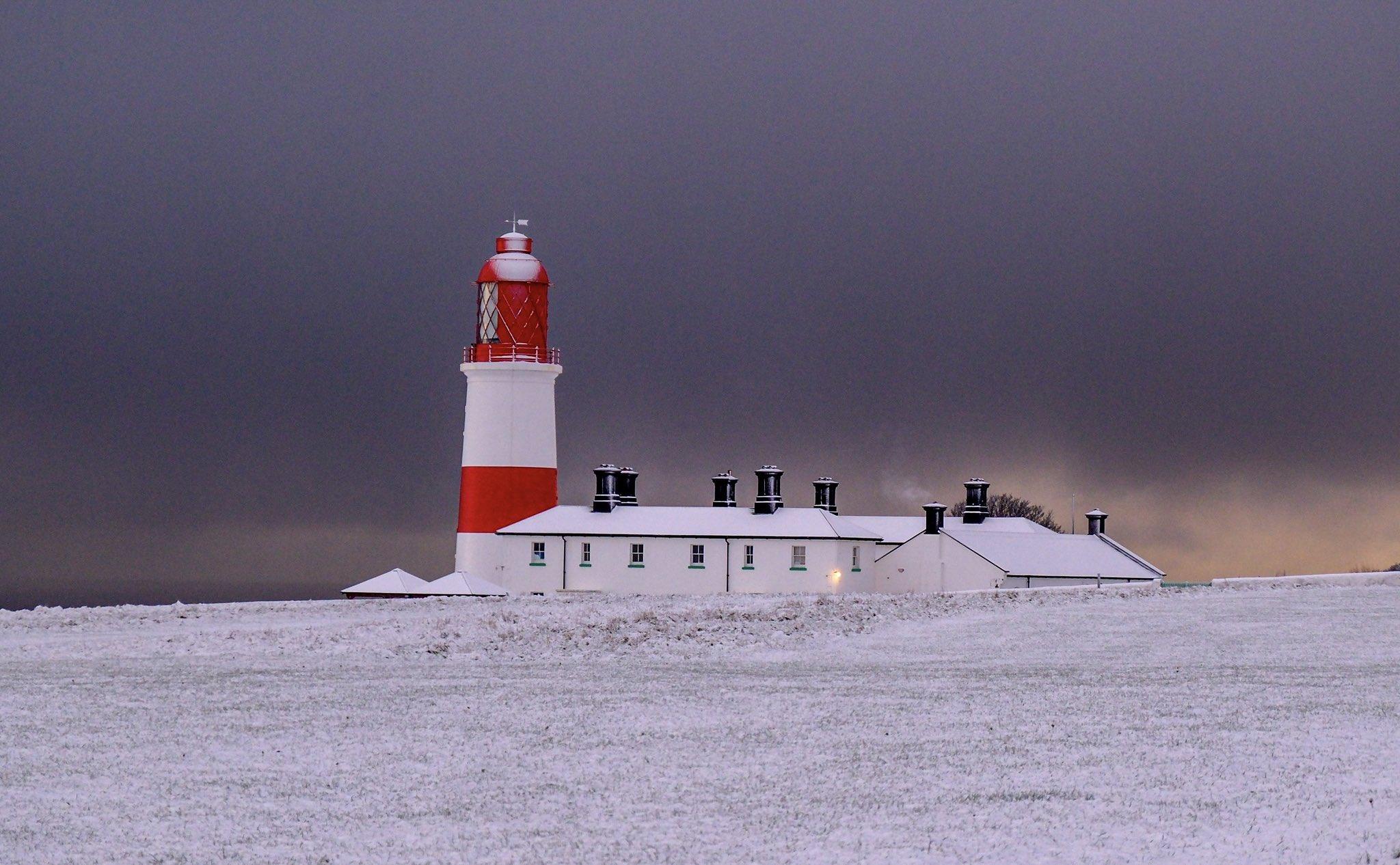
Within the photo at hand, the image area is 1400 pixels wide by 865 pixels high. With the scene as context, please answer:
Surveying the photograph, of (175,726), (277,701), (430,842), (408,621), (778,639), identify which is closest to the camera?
(430,842)

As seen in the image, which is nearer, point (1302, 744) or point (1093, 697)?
point (1302, 744)

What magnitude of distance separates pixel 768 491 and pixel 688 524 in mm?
3572

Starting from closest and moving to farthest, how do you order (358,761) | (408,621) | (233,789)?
(233,789) < (358,761) < (408,621)

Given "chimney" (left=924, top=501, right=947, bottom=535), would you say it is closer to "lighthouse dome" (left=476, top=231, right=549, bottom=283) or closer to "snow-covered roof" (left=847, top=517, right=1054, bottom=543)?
"snow-covered roof" (left=847, top=517, right=1054, bottom=543)

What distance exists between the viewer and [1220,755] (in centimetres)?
1389

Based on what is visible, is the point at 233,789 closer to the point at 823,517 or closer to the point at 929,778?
the point at 929,778

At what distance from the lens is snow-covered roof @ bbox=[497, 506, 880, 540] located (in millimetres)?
55031

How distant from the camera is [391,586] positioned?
50.5m

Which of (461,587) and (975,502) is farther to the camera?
(975,502)

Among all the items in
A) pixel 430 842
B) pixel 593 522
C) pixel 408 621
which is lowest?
pixel 430 842

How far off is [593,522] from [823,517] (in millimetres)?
8866

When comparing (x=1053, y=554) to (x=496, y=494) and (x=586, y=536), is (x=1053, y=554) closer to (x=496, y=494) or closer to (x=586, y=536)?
(x=586, y=536)

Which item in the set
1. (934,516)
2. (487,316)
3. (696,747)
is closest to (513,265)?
(487,316)

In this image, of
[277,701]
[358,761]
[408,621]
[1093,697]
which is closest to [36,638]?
[408,621]
